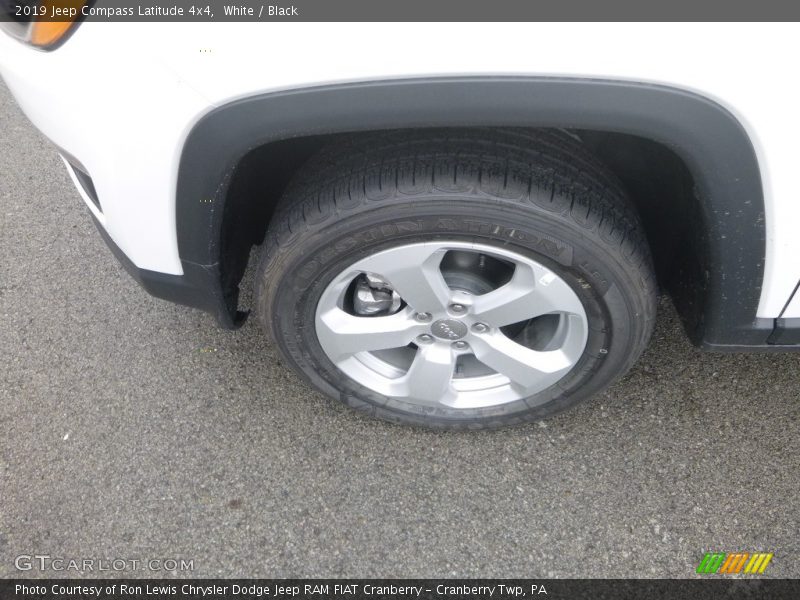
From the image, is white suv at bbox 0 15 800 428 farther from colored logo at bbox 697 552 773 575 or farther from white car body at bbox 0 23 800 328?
colored logo at bbox 697 552 773 575

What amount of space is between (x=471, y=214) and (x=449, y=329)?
0.42m

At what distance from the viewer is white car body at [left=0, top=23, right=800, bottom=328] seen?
3.42 ft

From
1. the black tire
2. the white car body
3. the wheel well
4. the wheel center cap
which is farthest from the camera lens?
the wheel center cap

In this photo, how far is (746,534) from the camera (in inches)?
66.2

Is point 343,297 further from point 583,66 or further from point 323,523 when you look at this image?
point 583,66

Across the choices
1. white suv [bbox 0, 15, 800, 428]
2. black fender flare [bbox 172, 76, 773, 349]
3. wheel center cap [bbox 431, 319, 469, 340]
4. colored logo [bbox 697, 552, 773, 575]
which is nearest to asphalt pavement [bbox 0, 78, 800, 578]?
colored logo [bbox 697, 552, 773, 575]

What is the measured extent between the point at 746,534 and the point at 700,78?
1.25 meters

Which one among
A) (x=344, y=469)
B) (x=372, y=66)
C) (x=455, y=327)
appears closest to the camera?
(x=372, y=66)

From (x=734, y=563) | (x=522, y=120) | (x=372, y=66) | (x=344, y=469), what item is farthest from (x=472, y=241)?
(x=734, y=563)

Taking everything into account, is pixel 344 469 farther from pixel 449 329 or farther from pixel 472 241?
pixel 472 241

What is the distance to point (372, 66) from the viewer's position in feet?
3.60

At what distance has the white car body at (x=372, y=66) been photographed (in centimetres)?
104

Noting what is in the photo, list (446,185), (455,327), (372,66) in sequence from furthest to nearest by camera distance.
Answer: (455,327), (446,185), (372,66)

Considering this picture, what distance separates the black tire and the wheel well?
83mm
